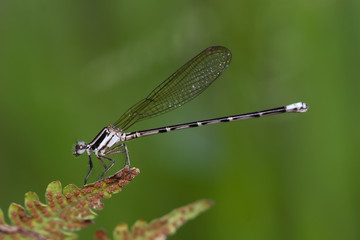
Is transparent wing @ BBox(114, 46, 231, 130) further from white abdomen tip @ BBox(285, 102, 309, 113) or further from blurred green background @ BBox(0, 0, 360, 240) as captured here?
white abdomen tip @ BBox(285, 102, 309, 113)

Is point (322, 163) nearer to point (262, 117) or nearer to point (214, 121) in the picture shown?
point (262, 117)

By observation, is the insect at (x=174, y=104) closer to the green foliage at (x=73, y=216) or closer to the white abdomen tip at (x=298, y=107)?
the white abdomen tip at (x=298, y=107)

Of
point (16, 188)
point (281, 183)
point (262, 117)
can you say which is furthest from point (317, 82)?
point (16, 188)

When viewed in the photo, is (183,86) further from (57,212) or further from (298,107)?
(57,212)

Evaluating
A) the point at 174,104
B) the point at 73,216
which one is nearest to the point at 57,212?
the point at 73,216

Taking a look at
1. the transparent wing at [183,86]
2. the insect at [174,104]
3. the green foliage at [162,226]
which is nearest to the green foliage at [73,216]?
the green foliage at [162,226]
